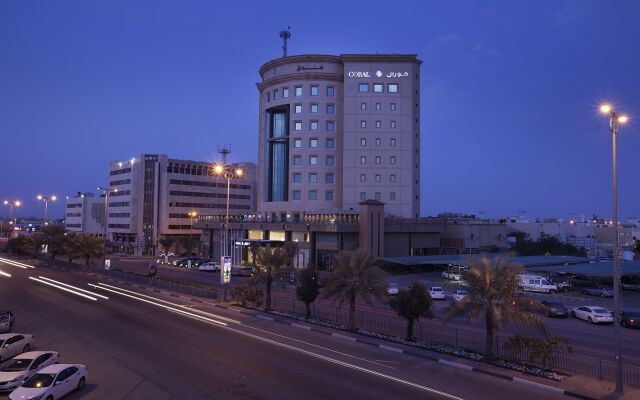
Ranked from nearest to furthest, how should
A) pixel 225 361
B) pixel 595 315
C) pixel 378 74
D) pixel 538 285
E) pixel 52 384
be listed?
pixel 52 384
pixel 225 361
pixel 595 315
pixel 538 285
pixel 378 74

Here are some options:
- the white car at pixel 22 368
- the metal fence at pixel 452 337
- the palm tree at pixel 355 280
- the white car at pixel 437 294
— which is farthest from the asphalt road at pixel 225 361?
the white car at pixel 437 294

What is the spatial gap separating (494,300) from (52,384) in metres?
17.5

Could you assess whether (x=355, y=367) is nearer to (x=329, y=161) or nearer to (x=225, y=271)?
A: (x=225, y=271)

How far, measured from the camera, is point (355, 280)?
28.2m

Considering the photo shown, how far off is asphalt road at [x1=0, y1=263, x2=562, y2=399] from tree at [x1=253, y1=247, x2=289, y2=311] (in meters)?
3.01

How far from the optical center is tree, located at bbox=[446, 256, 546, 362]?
2088cm

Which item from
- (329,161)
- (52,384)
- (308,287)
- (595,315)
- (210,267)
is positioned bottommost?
(210,267)

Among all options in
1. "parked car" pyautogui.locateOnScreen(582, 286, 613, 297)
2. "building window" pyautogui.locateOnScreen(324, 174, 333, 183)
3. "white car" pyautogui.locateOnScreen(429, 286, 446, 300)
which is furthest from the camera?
"building window" pyautogui.locateOnScreen(324, 174, 333, 183)

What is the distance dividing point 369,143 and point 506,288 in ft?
195

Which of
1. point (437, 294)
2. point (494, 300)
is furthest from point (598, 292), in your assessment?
point (494, 300)

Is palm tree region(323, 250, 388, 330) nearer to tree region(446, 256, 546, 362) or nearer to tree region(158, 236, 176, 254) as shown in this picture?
tree region(446, 256, 546, 362)

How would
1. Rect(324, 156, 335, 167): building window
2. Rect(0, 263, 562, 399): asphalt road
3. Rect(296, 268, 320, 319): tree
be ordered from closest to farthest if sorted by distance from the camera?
Rect(0, 263, 562, 399): asphalt road → Rect(296, 268, 320, 319): tree → Rect(324, 156, 335, 167): building window

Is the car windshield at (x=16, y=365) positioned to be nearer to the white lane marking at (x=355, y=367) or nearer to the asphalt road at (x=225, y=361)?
the asphalt road at (x=225, y=361)

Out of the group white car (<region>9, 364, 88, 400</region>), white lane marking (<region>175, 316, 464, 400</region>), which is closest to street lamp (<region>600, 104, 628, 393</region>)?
white lane marking (<region>175, 316, 464, 400</region>)
